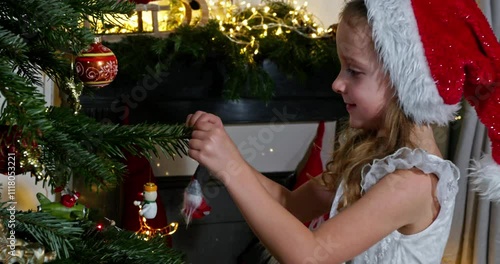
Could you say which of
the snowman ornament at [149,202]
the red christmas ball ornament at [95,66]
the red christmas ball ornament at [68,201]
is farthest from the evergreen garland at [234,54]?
the red christmas ball ornament at [68,201]

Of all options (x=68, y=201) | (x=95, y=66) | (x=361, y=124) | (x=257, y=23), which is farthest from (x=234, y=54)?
(x=68, y=201)

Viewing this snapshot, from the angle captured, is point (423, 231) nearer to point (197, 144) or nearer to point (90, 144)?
point (197, 144)

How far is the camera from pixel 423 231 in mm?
1274

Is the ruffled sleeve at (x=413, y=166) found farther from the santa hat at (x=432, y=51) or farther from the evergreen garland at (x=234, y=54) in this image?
the evergreen garland at (x=234, y=54)

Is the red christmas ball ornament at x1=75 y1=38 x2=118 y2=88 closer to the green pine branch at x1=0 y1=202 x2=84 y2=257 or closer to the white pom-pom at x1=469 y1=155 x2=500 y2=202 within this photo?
the green pine branch at x1=0 y1=202 x2=84 y2=257

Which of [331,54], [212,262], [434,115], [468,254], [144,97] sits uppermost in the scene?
[434,115]

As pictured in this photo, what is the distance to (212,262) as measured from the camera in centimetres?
255

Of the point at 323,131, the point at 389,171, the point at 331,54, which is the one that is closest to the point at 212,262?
the point at 323,131

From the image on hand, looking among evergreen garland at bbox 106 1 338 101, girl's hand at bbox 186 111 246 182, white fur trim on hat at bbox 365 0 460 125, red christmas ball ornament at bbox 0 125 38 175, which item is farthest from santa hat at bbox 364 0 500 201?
evergreen garland at bbox 106 1 338 101

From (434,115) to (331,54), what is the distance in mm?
1083

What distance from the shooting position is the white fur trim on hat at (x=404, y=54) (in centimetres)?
121

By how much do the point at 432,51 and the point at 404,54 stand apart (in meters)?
0.05

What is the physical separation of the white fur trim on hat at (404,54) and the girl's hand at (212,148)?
35cm

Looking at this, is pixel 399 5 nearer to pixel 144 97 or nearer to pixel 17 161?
pixel 17 161
